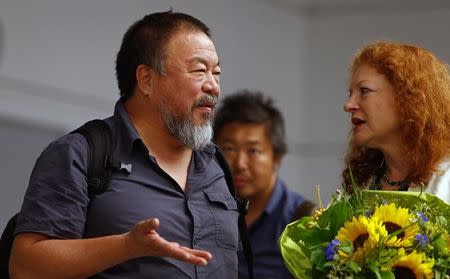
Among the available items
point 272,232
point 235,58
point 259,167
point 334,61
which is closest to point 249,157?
point 259,167

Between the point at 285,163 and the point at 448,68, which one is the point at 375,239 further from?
the point at 285,163

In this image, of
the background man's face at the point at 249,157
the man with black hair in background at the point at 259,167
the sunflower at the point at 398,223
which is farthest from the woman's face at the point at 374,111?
the background man's face at the point at 249,157

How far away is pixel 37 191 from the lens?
3.15 metres

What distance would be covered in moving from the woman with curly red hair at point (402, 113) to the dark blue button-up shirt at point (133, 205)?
447 mm

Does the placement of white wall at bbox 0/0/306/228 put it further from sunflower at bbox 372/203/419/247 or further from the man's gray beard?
sunflower at bbox 372/203/419/247

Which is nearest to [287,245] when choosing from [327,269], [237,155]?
[327,269]

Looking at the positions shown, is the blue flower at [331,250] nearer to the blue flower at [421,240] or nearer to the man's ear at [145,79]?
the blue flower at [421,240]

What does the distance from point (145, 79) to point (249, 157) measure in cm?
189

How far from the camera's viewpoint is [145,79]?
11.5 feet

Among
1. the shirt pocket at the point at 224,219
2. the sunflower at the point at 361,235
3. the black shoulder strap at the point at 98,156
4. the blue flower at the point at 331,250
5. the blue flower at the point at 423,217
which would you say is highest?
the black shoulder strap at the point at 98,156

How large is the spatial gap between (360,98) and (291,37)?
5282mm

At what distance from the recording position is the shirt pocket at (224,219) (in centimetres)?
339

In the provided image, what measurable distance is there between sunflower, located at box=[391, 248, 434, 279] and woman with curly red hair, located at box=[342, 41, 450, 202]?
57 centimetres

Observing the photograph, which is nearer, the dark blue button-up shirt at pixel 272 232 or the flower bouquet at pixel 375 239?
the flower bouquet at pixel 375 239
